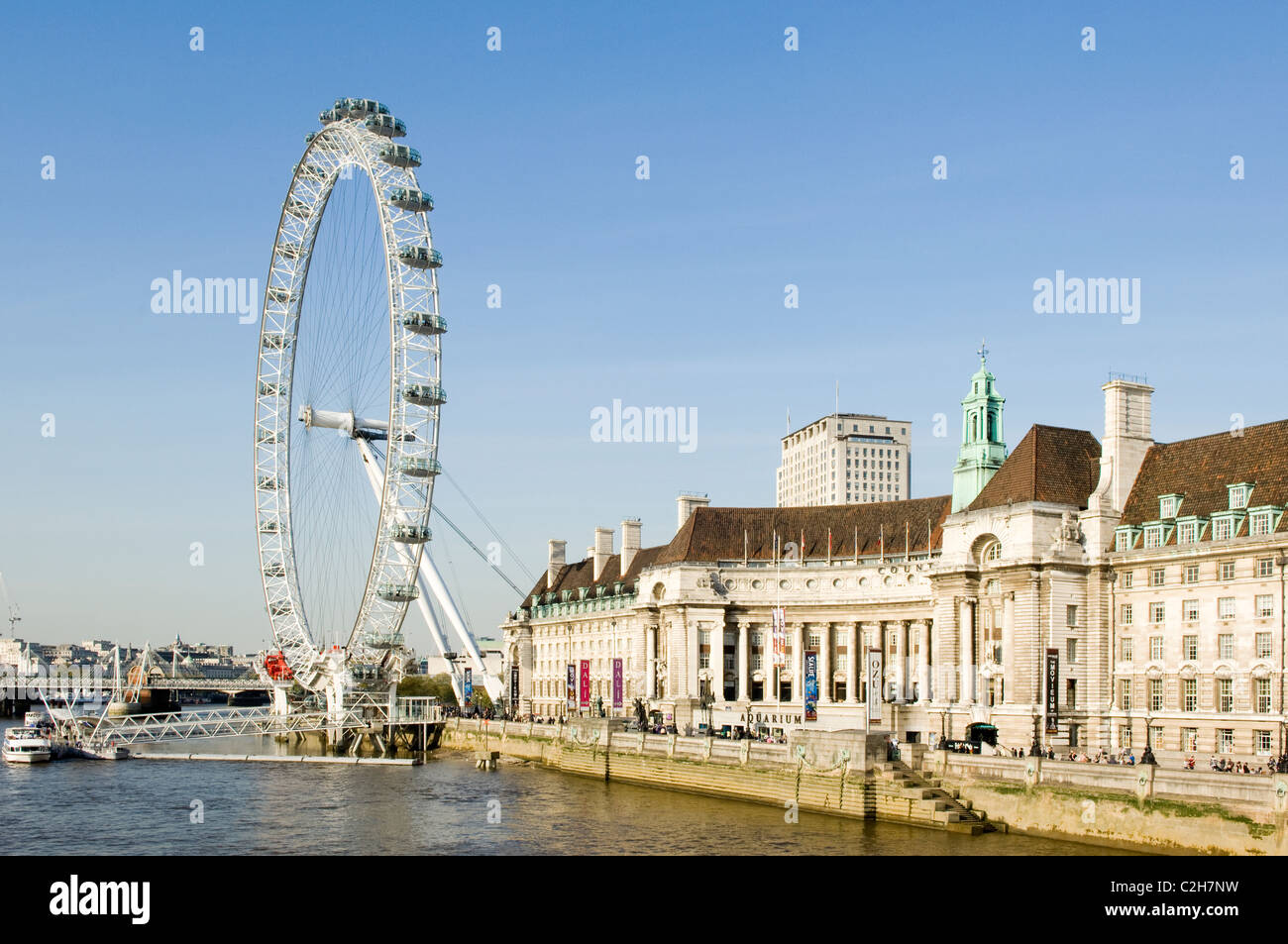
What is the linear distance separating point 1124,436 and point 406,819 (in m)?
45.0

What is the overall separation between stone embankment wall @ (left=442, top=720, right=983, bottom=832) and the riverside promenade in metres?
0.07

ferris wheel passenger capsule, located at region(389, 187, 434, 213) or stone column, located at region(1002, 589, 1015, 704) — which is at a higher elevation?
ferris wheel passenger capsule, located at region(389, 187, 434, 213)

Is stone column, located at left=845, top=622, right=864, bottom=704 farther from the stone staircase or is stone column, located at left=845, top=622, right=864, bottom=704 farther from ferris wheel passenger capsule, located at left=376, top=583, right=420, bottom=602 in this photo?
the stone staircase

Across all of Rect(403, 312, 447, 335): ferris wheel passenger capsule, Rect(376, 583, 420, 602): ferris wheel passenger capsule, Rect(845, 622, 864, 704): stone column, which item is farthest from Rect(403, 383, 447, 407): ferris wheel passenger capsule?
Rect(845, 622, 864, 704): stone column

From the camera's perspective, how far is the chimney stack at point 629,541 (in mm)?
144125

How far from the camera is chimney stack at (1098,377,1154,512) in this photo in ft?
262

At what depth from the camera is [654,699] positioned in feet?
Result: 396

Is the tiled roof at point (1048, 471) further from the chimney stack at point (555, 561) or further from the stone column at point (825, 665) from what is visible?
the chimney stack at point (555, 561)

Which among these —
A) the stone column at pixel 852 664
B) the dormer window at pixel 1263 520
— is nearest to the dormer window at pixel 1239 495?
the dormer window at pixel 1263 520

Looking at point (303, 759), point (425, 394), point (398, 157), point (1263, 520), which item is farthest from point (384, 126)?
point (1263, 520)

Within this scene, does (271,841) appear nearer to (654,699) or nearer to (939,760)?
(939,760)

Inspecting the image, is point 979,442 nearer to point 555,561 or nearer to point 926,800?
point 926,800
